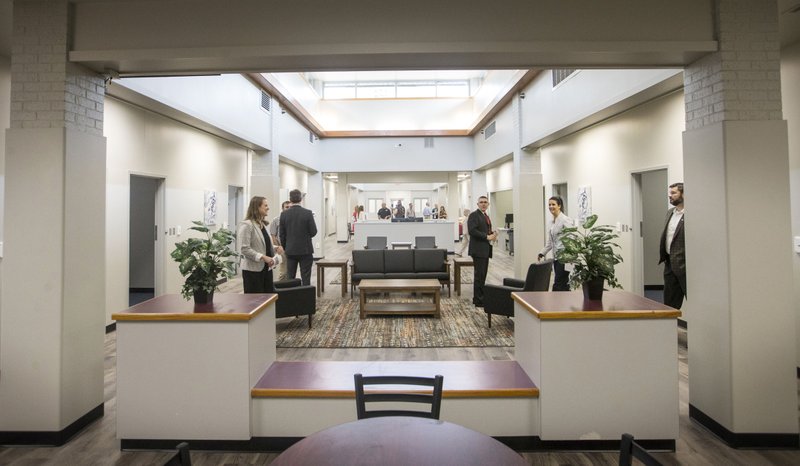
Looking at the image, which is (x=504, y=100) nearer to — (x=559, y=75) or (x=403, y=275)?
(x=559, y=75)

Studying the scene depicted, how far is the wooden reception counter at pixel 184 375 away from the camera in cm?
302

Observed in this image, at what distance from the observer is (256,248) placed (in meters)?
5.20

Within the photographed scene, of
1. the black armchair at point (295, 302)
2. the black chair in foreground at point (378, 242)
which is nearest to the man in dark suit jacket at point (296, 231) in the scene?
the black armchair at point (295, 302)

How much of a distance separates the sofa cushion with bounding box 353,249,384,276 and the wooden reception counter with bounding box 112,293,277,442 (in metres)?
5.31

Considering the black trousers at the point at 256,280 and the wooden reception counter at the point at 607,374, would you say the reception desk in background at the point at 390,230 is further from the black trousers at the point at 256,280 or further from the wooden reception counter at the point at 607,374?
the wooden reception counter at the point at 607,374

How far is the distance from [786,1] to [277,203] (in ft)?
31.3

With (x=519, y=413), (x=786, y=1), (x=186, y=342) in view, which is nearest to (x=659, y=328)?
(x=519, y=413)

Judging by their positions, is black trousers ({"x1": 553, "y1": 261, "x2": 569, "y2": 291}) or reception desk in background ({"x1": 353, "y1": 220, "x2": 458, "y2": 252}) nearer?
black trousers ({"x1": 553, "y1": 261, "x2": 569, "y2": 291})

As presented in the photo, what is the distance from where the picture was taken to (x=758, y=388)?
10.2 feet

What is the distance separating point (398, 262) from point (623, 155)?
4.36 m

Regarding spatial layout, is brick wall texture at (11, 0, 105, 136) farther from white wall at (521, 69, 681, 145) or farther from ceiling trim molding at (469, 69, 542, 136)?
ceiling trim molding at (469, 69, 542, 136)

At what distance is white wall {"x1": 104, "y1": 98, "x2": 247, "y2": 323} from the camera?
6.02 m

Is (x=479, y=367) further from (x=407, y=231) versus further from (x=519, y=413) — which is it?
(x=407, y=231)

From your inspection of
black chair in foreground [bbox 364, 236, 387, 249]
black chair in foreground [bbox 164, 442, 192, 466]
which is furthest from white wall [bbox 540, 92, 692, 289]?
black chair in foreground [bbox 164, 442, 192, 466]
